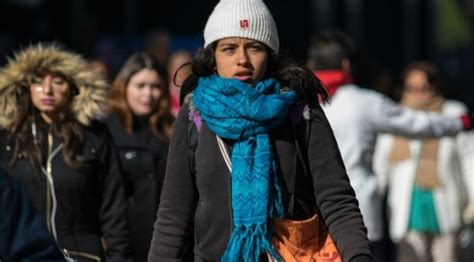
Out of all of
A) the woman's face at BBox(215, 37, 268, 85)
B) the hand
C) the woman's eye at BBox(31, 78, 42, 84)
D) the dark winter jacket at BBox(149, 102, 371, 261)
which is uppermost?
the woman's face at BBox(215, 37, 268, 85)

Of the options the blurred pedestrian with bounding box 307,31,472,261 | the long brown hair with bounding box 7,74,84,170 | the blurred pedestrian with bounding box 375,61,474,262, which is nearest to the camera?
the long brown hair with bounding box 7,74,84,170

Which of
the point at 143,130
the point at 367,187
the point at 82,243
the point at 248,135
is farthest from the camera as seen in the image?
the point at 143,130

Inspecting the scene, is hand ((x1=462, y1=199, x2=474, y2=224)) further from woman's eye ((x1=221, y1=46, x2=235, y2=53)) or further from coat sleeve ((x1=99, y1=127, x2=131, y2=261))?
woman's eye ((x1=221, y1=46, x2=235, y2=53))

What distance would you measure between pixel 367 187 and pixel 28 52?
6.97 feet

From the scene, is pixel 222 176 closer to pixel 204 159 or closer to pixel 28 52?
pixel 204 159

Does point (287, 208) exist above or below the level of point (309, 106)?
below

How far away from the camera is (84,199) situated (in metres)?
7.48

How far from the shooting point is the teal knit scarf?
5.64 meters

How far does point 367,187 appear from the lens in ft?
28.4

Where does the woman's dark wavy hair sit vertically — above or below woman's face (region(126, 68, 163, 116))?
above

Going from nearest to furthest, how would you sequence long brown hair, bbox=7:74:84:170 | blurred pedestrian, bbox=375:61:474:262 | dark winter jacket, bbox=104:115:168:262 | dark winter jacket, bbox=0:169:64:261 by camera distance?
dark winter jacket, bbox=0:169:64:261, long brown hair, bbox=7:74:84:170, dark winter jacket, bbox=104:115:168:262, blurred pedestrian, bbox=375:61:474:262

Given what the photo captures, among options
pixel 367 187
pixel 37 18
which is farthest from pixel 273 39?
pixel 37 18

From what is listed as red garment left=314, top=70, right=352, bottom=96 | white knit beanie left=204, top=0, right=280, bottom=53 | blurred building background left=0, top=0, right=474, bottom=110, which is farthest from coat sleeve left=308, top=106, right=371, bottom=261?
blurred building background left=0, top=0, right=474, bottom=110

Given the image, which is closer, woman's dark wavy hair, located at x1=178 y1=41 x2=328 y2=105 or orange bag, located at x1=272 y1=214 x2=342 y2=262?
orange bag, located at x1=272 y1=214 x2=342 y2=262
